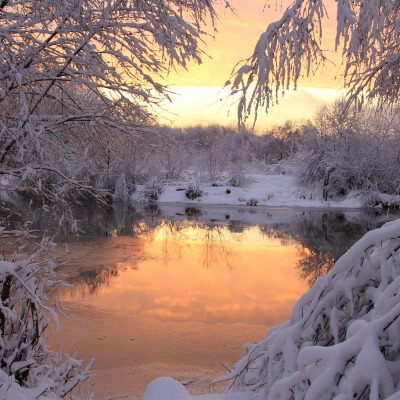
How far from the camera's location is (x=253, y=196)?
125 ft

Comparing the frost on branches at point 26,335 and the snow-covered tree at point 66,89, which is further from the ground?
the snow-covered tree at point 66,89

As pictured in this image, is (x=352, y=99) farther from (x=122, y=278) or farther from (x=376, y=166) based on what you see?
(x=376, y=166)

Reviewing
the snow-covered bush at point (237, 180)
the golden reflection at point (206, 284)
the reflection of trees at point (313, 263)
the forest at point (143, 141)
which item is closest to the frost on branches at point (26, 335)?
the forest at point (143, 141)

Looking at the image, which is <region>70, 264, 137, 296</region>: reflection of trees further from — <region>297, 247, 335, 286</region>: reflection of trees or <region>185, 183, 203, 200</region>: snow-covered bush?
<region>185, 183, 203, 200</region>: snow-covered bush

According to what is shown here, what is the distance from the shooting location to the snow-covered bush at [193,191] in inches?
1502

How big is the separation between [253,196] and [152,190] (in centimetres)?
842

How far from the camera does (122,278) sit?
13.0 meters

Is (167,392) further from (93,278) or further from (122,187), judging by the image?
(122,187)

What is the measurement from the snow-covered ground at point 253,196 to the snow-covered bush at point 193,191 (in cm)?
24

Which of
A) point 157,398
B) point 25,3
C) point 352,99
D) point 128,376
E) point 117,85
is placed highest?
point 25,3

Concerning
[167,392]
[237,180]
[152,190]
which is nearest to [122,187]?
[152,190]

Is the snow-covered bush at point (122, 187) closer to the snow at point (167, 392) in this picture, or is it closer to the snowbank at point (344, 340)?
the snow at point (167, 392)

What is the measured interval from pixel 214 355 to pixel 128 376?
A: 1.67 m

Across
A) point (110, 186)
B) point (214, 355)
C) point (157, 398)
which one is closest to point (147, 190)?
point (110, 186)
